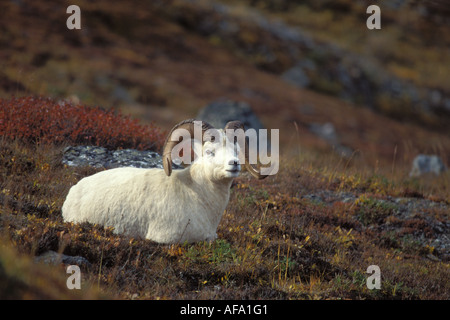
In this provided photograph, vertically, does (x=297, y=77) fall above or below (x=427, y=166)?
above

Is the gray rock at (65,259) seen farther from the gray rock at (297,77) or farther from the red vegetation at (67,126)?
the gray rock at (297,77)

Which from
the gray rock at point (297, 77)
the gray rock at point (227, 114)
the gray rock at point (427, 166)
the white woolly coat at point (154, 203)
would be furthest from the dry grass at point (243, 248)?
the gray rock at point (297, 77)

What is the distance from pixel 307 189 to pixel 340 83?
40.9m

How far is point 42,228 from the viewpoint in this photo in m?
6.82

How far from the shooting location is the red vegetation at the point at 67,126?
37.8ft

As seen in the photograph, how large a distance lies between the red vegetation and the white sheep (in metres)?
4.20

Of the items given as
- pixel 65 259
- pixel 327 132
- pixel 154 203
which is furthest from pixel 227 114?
pixel 327 132

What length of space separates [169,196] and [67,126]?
235 inches

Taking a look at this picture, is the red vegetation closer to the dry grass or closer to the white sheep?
the dry grass

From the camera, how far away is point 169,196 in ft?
25.2

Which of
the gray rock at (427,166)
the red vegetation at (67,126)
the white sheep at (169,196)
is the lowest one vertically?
the gray rock at (427,166)

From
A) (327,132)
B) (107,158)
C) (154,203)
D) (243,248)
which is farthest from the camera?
(327,132)

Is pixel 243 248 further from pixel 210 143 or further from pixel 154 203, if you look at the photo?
pixel 210 143
